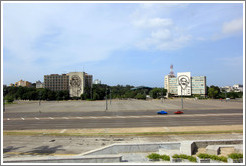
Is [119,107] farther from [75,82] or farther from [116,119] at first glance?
[75,82]

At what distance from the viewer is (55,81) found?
163 m

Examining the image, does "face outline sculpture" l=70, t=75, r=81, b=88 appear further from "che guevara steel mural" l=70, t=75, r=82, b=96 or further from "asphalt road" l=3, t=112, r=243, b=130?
"asphalt road" l=3, t=112, r=243, b=130

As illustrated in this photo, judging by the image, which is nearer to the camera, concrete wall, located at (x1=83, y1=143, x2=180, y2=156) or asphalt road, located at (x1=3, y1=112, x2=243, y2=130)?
concrete wall, located at (x1=83, y1=143, x2=180, y2=156)

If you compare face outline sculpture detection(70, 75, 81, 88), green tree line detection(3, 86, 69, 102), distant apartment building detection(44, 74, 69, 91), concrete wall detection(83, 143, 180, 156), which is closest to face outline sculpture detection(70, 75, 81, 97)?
face outline sculpture detection(70, 75, 81, 88)

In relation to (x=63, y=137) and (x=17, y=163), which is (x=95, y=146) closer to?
(x=63, y=137)

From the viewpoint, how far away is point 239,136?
2055 centimetres

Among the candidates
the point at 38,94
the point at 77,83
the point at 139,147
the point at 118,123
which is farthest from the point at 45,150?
the point at 38,94

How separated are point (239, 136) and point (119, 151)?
15603mm

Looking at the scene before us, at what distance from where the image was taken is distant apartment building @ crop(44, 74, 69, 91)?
16262cm

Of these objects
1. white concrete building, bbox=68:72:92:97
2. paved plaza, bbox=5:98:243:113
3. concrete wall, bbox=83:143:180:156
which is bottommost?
paved plaza, bbox=5:98:243:113

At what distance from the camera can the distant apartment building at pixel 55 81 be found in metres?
163

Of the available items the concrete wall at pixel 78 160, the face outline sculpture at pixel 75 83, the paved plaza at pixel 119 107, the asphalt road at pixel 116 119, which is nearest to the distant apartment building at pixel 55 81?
the face outline sculpture at pixel 75 83

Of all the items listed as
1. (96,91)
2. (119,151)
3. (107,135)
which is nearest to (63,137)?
(107,135)

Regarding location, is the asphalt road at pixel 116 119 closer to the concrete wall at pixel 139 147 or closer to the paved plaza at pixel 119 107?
the paved plaza at pixel 119 107
